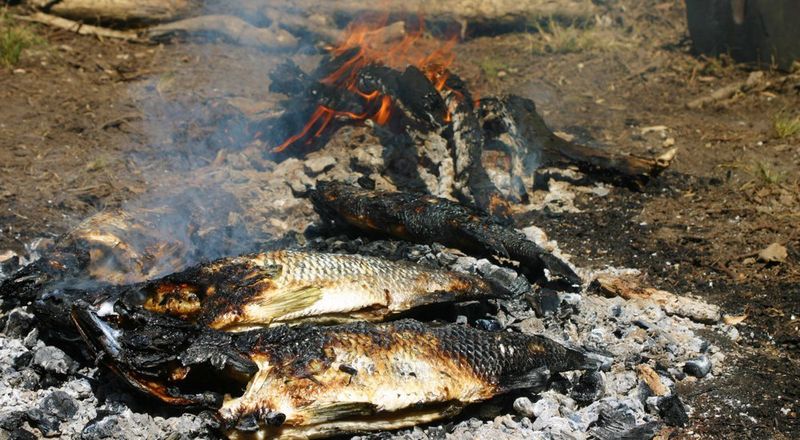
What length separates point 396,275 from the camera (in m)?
5.15

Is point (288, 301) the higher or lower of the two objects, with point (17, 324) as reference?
higher

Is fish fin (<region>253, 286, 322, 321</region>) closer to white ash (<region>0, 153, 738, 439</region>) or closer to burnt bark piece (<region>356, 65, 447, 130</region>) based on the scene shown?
white ash (<region>0, 153, 738, 439</region>)

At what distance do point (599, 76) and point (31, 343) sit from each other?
790 cm

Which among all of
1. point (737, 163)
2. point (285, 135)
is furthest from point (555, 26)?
point (285, 135)

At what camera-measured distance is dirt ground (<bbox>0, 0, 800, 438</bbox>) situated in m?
5.59

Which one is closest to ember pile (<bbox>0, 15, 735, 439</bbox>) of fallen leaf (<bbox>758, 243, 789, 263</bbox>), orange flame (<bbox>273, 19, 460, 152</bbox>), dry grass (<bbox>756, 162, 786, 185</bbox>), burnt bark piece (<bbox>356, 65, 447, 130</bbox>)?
burnt bark piece (<bbox>356, 65, 447, 130</bbox>)

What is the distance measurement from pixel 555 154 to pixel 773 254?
2.24 meters

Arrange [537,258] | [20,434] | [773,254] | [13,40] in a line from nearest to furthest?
[20,434], [537,258], [773,254], [13,40]

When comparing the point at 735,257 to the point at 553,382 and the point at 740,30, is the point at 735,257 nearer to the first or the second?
the point at 553,382

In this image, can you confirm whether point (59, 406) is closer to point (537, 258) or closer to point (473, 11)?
point (537, 258)

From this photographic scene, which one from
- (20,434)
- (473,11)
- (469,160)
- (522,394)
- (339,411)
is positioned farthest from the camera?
(473,11)

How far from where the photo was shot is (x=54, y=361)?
15.2 feet

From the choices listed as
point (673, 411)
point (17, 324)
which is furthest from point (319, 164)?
point (673, 411)

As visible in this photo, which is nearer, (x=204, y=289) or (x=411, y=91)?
(x=204, y=289)
